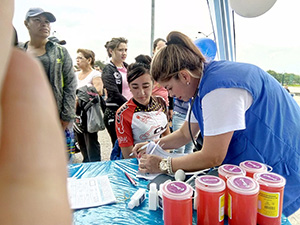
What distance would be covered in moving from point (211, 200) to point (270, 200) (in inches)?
6.2

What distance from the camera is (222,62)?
90 centimetres

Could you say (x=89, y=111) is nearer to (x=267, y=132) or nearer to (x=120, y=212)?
(x=120, y=212)

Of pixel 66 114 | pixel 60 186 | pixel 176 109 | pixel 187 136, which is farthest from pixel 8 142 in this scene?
pixel 176 109

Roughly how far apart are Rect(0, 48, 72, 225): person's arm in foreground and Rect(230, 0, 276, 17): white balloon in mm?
2240

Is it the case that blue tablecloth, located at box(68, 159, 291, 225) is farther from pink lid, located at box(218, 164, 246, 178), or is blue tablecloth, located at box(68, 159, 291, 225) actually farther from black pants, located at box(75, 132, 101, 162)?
black pants, located at box(75, 132, 101, 162)

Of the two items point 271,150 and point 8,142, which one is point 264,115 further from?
point 8,142

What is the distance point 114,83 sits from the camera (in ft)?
6.32

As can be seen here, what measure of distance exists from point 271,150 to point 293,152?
0.29 ft

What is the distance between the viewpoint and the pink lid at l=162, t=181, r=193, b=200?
0.56m

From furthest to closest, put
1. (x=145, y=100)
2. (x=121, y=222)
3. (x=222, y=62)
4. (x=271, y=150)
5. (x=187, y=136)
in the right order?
(x=145, y=100)
(x=187, y=136)
(x=222, y=62)
(x=271, y=150)
(x=121, y=222)

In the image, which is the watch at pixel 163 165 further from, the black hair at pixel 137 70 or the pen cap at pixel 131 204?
the black hair at pixel 137 70

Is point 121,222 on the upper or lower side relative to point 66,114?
lower

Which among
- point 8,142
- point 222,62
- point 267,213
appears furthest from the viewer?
point 222,62

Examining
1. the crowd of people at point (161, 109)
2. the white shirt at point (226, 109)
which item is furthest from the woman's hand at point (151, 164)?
the white shirt at point (226, 109)
